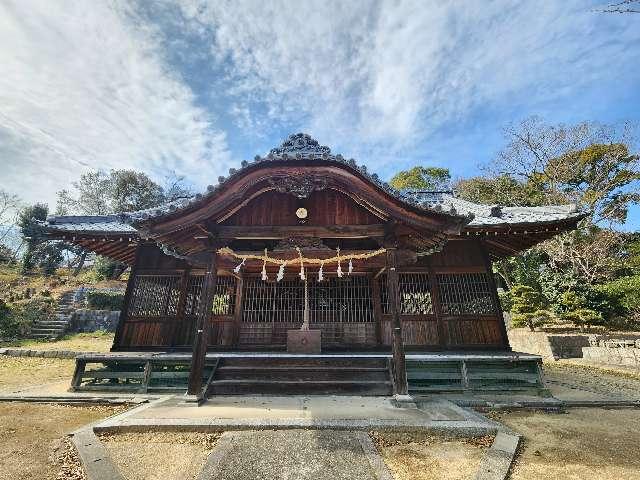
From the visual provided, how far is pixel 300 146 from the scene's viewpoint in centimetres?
784

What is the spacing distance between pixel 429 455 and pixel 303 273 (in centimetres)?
423

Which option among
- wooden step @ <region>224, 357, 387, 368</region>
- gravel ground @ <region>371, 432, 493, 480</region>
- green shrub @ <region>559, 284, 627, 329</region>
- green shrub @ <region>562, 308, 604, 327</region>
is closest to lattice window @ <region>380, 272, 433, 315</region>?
wooden step @ <region>224, 357, 387, 368</region>

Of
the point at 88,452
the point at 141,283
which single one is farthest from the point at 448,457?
the point at 141,283

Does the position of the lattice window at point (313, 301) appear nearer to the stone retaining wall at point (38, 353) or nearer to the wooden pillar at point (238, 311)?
the wooden pillar at point (238, 311)

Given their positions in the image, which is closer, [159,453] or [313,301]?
[159,453]

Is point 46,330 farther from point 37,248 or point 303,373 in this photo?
point 303,373

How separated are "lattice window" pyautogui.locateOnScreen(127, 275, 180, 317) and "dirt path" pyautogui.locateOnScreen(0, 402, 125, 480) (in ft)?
11.8

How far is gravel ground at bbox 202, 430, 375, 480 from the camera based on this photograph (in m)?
3.62

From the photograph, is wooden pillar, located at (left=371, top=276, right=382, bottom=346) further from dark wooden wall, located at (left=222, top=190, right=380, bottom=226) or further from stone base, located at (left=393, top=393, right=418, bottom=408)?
dark wooden wall, located at (left=222, top=190, right=380, bottom=226)

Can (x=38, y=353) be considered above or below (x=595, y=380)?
above

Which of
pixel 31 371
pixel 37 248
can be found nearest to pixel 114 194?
pixel 37 248

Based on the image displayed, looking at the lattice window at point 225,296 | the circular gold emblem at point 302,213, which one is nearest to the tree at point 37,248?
the lattice window at point 225,296

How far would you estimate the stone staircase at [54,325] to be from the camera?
20.9 meters

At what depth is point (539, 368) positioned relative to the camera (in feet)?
25.6
